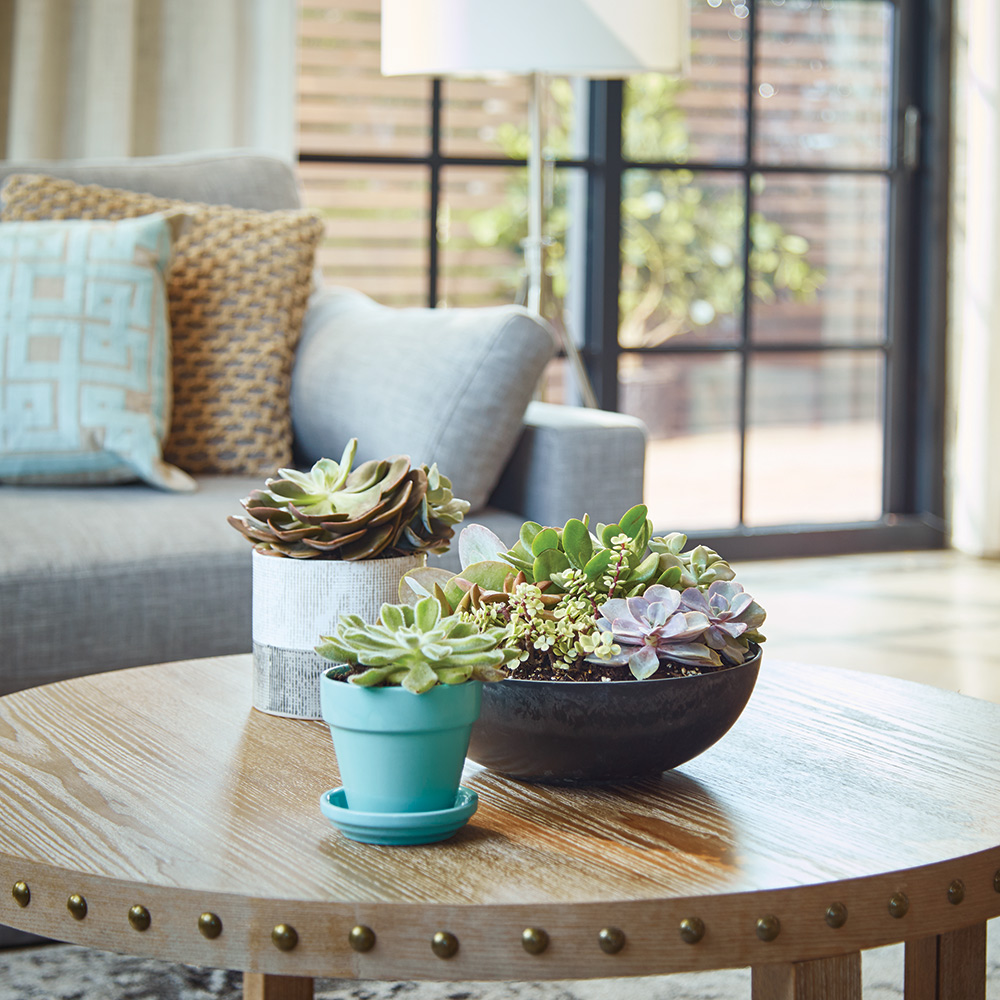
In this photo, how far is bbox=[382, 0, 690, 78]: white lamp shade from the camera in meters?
2.18

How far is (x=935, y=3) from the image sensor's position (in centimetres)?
364

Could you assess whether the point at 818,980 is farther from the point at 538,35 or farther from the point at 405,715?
the point at 538,35

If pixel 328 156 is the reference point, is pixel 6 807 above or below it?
below

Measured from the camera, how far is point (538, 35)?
2.20m

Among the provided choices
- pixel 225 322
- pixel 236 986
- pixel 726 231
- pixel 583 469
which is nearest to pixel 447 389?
pixel 583 469

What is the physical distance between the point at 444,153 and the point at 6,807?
113 inches

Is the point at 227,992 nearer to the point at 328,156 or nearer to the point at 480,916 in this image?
the point at 480,916

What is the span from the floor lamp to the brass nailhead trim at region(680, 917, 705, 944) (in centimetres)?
184

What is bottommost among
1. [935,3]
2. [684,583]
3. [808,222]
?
[684,583]

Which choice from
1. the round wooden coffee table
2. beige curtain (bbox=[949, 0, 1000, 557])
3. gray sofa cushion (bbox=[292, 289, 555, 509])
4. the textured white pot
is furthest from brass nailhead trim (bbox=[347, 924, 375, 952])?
beige curtain (bbox=[949, 0, 1000, 557])

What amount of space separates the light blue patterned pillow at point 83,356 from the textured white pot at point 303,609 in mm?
874

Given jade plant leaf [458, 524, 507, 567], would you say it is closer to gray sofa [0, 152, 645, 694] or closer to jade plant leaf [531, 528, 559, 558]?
jade plant leaf [531, 528, 559, 558]

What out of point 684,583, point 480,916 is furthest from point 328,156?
point 480,916

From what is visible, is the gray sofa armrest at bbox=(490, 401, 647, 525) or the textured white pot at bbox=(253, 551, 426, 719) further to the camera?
the gray sofa armrest at bbox=(490, 401, 647, 525)
